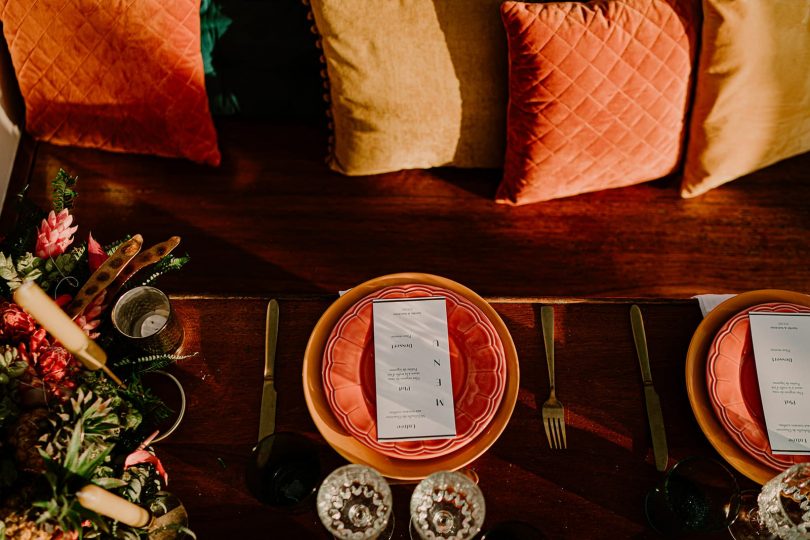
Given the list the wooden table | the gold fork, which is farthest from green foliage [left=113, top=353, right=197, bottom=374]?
the gold fork

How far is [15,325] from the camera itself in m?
0.78

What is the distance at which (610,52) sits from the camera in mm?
1159

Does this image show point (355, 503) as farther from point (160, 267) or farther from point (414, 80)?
point (414, 80)

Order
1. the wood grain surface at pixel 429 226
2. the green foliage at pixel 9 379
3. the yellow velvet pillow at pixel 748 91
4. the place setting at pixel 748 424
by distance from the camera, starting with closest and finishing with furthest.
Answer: the green foliage at pixel 9 379 < the place setting at pixel 748 424 < the yellow velvet pillow at pixel 748 91 < the wood grain surface at pixel 429 226

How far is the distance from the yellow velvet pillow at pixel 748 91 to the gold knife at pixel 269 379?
3.18ft

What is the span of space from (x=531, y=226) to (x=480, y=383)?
1.84ft

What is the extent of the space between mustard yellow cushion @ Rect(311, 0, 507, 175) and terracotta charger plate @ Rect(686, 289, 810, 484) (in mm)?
612

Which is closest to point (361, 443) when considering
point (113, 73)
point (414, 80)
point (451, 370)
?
point (451, 370)

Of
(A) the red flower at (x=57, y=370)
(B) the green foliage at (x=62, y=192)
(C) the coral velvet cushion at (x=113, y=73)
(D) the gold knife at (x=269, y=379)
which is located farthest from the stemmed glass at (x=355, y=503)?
(C) the coral velvet cushion at (x=113, y=73)

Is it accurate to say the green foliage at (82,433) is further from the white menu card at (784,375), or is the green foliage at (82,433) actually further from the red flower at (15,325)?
the white menu card at (784,375)

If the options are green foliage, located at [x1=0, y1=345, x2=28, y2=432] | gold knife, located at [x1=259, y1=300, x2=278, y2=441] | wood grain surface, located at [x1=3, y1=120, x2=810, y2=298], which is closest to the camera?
green foliage, located at [x1=0, y1=345, x2=28, y2=432]

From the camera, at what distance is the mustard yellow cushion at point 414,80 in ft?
3.93

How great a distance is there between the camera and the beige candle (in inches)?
24.1

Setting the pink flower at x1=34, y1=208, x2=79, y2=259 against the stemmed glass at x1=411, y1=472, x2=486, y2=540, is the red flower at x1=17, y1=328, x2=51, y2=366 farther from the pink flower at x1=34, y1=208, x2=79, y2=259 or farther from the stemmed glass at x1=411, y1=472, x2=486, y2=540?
the stemmed glass at x1=411, y1=472, x2=486, y2=540
